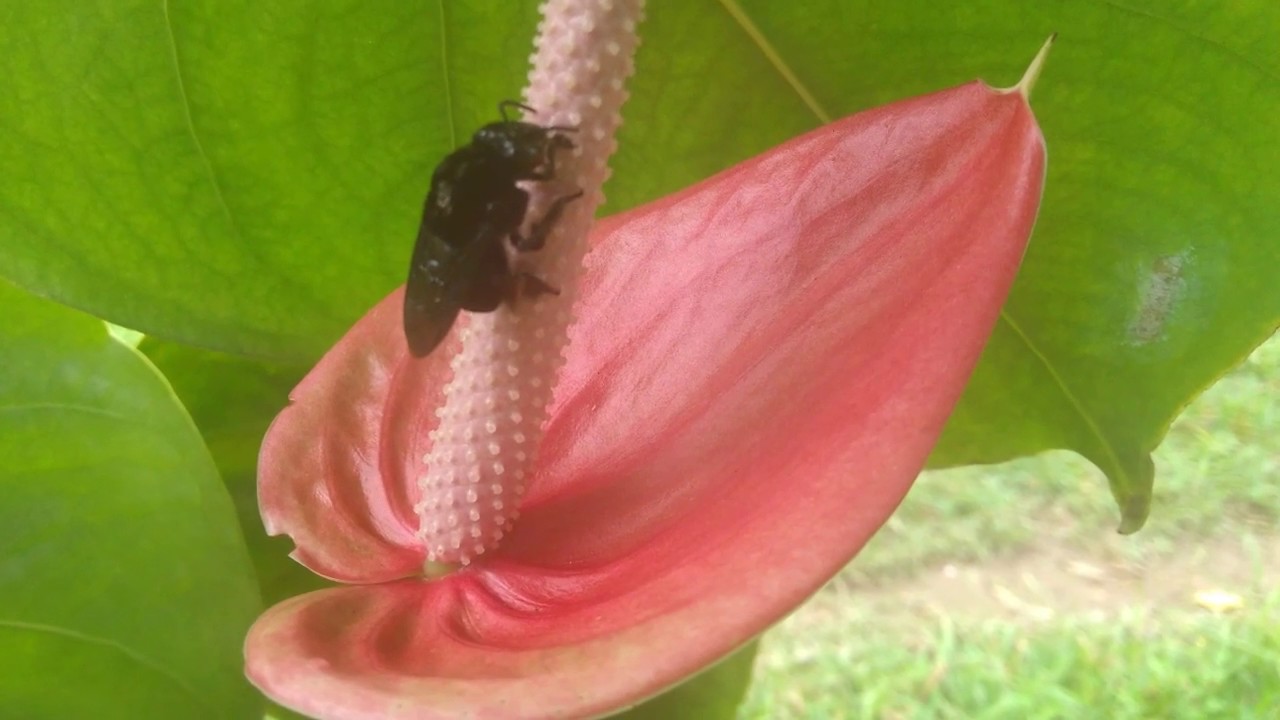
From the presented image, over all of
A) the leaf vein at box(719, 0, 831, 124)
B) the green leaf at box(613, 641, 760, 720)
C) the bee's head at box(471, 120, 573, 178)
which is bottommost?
the green leaf at box(613, 641, 760, 720)

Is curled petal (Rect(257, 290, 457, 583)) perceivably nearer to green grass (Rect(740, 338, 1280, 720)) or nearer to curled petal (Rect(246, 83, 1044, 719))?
curled petal (Rect(246, 83, 1044, 719))

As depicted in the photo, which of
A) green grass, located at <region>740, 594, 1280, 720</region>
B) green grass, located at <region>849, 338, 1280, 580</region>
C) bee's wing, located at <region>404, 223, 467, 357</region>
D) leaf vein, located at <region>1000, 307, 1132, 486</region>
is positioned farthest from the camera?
green grass, located at <region>849, 338, 1280, 580</region>

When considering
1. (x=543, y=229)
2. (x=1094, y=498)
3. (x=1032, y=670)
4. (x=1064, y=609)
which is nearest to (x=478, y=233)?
(x=543, y=229)

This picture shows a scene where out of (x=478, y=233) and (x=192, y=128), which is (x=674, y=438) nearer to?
(x=478, y=233)

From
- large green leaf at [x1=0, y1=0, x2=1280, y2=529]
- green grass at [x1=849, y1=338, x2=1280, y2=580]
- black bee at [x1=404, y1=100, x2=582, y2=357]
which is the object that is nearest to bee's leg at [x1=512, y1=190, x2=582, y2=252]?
black bee at [x1=404, y1=100, x2=582, y2=357]

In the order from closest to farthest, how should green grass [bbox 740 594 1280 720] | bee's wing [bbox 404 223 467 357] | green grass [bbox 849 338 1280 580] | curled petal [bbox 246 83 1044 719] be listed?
curled petal [bbox 246 83 1044 719] → bee's wing [bbox 404 223 467 357] → green grass [bbox 740 594 1280 720] → green grass [bbox 849 338 1280 580]

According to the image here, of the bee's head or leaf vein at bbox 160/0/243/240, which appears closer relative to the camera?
the bee's head

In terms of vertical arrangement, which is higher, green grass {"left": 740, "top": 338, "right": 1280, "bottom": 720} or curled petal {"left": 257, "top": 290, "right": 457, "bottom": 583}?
curled petal {"left": 257, "top": 290, "right": 457, "bottom": 583}

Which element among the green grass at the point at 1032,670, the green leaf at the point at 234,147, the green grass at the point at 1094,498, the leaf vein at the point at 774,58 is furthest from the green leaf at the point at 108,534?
the green grass at the point at 1094,498
